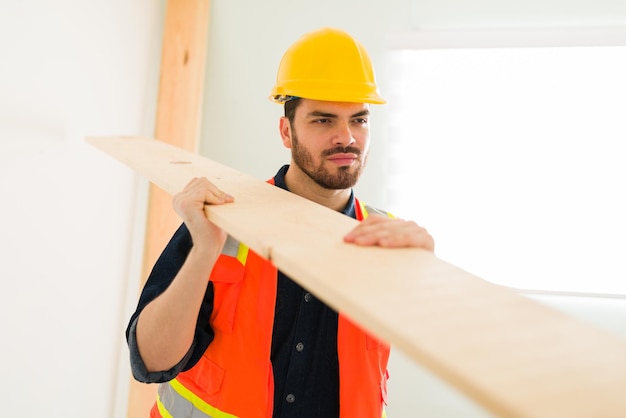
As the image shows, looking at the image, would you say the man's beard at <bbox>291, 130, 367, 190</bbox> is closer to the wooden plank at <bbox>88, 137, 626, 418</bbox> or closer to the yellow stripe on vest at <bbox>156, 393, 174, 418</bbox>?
the wooden plank at <bbox>88, 137, 626, 418</bbox>

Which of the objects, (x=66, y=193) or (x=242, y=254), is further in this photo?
(x=66, y=193)

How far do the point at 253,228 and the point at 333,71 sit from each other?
29.5 inches

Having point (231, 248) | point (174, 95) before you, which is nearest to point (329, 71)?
point (231, 248)

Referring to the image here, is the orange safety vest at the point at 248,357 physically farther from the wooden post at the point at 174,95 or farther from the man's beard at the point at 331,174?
the wooden post at the point at 174,95

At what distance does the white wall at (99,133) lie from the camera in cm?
169

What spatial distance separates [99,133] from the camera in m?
2.14

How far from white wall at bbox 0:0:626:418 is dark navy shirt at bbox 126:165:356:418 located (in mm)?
737

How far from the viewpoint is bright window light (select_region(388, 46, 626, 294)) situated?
246 centimetres

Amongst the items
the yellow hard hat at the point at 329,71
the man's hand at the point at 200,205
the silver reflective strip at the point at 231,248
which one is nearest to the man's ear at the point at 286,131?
the yellow hard hat at the point at 329,71

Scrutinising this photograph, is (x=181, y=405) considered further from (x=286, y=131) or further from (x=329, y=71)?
(x=329, y=71)

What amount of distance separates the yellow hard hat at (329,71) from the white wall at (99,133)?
945mm

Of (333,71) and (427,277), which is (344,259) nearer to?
(427,277)

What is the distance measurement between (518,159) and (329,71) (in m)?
1.50

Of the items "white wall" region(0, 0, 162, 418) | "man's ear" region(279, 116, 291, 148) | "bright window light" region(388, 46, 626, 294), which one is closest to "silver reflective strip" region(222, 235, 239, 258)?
"man's ear" region(279, 116, 291, 148)
